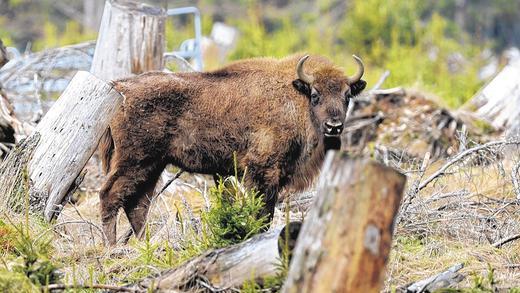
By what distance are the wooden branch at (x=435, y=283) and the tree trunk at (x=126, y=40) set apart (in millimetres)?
5748

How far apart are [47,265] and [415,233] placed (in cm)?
379

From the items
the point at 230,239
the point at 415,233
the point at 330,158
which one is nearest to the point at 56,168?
the point at 230,239

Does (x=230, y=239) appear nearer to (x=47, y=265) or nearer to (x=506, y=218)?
(x=47, y=265)

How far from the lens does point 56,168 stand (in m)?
7.97

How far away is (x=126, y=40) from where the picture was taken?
35.1 feet

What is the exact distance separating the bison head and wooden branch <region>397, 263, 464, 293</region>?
2.91 metres

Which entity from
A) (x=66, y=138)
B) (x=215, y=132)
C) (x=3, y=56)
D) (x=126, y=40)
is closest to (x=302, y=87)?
(x=215, y=132)

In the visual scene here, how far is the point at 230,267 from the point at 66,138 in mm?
2937

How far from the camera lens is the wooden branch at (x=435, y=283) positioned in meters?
5.74

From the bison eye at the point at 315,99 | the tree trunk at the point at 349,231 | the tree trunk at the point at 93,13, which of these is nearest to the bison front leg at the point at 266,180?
the bison eye at the point at 315,99

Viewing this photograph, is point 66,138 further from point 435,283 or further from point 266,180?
point 435,283

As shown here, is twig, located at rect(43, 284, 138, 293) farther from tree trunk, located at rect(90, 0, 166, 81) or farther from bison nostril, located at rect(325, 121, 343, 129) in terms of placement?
tree trunk, located at rect(90, 0, 166, 81)

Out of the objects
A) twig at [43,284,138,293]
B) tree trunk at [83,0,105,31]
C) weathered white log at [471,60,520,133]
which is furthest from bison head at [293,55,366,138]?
tree trunk at [83,0,105,31]

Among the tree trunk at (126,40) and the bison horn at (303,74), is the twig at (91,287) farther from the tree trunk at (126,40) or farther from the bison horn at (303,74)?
the tree trunk at (126,40)
